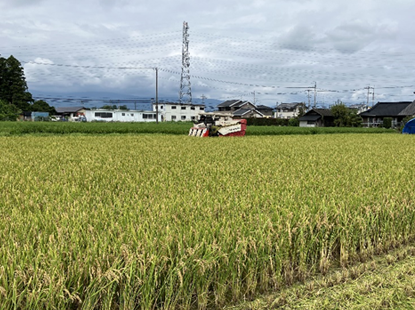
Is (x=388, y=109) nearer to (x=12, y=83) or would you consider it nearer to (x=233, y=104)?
(x=233, y=104)

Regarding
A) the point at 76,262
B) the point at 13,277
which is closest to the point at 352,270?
the point at 76,262

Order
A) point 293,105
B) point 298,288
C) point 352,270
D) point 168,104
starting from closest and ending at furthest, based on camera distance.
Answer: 1. point 298,288
2. point 352,270
3. point 168,104
4. point 293,105

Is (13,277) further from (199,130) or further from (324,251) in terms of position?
(199,130)

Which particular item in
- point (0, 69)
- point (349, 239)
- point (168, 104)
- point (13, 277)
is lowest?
point (349, 239)

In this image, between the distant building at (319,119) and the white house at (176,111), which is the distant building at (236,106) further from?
the distant building at (319,119)

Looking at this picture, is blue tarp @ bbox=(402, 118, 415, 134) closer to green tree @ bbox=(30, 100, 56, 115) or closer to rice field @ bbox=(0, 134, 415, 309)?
rice field @ bbox=(0, 134, 415, 309)

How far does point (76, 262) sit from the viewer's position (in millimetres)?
1933

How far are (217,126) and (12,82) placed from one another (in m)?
47.4

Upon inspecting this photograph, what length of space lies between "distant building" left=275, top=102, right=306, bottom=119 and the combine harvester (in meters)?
68.2

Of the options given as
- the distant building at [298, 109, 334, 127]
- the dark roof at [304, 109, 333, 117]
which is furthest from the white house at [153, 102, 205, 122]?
the dark roof at [304, 109, 333, 117]

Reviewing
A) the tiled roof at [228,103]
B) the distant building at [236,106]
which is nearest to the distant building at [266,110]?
the distant building at [236,106]

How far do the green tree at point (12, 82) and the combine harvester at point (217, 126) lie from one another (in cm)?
4495

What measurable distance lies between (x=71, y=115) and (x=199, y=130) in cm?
6155

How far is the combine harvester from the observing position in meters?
17.5
